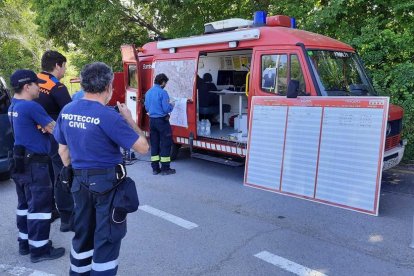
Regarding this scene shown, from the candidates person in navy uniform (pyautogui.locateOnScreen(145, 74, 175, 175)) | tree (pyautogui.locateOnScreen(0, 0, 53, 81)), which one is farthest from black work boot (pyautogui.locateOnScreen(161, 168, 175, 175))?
tree (pyautogui.locateOnScreen(0, 0, 53, 81))

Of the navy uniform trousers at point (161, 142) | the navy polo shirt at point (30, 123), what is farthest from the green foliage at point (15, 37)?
the navy polo shirt at point (30, 123)

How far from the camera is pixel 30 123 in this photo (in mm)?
4113

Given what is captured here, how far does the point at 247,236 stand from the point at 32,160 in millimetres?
2442

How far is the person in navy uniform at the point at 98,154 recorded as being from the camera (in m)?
2.85

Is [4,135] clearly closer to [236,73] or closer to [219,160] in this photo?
[219,160]

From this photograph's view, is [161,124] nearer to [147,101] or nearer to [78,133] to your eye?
[147,101]

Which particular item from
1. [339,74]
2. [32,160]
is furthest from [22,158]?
[339,74]

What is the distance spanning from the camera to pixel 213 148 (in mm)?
7367

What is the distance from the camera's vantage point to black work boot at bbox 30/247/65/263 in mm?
4113

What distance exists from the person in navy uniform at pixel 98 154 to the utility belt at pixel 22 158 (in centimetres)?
126

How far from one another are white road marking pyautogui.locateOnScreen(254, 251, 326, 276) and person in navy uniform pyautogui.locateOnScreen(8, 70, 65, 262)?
215cm

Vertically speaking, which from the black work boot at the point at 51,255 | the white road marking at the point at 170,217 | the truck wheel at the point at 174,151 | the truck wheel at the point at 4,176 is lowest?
the truck wheel at the point at 4,176

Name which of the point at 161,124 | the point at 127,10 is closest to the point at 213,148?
the point at 161,124

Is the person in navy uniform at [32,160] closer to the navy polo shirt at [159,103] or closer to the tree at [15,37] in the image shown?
the navy polo shirt at [159,103]
